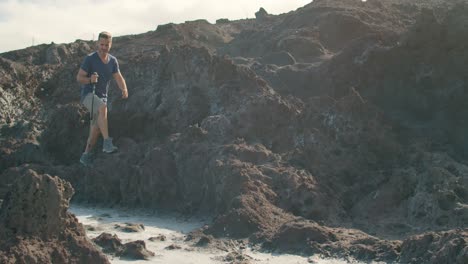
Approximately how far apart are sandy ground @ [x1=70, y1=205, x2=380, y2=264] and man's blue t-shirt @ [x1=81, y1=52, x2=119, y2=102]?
5.59ft

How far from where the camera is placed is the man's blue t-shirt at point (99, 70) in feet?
29.3

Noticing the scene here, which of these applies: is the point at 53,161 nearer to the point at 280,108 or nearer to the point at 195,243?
the point at 280,108

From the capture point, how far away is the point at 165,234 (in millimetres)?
9039

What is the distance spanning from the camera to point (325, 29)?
20.1 metres

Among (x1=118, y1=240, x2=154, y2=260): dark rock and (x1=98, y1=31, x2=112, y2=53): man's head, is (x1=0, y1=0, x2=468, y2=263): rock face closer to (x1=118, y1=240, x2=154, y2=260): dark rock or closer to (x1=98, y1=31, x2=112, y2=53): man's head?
(x1=118, y1=240, x2=154, y2=260): dark rock

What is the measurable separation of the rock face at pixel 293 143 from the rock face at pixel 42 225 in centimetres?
273

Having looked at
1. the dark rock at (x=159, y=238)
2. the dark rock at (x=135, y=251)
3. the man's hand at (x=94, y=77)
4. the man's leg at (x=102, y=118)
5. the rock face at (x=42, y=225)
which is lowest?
the dark rock at (x=159, y=238)

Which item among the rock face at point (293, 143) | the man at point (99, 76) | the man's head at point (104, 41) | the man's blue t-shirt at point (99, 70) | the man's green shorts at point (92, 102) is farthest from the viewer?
the rock face at point (293, 143)

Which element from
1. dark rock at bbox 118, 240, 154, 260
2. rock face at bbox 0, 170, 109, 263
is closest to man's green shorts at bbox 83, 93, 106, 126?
dark rock at bbox 118, 240, 154, 260

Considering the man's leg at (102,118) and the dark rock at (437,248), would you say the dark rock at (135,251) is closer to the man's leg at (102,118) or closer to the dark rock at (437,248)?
the man's leg at (102,118)

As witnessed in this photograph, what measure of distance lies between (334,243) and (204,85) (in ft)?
18.7

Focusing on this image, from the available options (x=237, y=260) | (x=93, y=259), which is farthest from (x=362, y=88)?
(x=93, y=259)

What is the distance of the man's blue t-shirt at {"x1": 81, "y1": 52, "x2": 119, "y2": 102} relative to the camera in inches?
351

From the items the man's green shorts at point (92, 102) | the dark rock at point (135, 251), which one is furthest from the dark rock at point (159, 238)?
the man's green shorts at point (92, 102)
